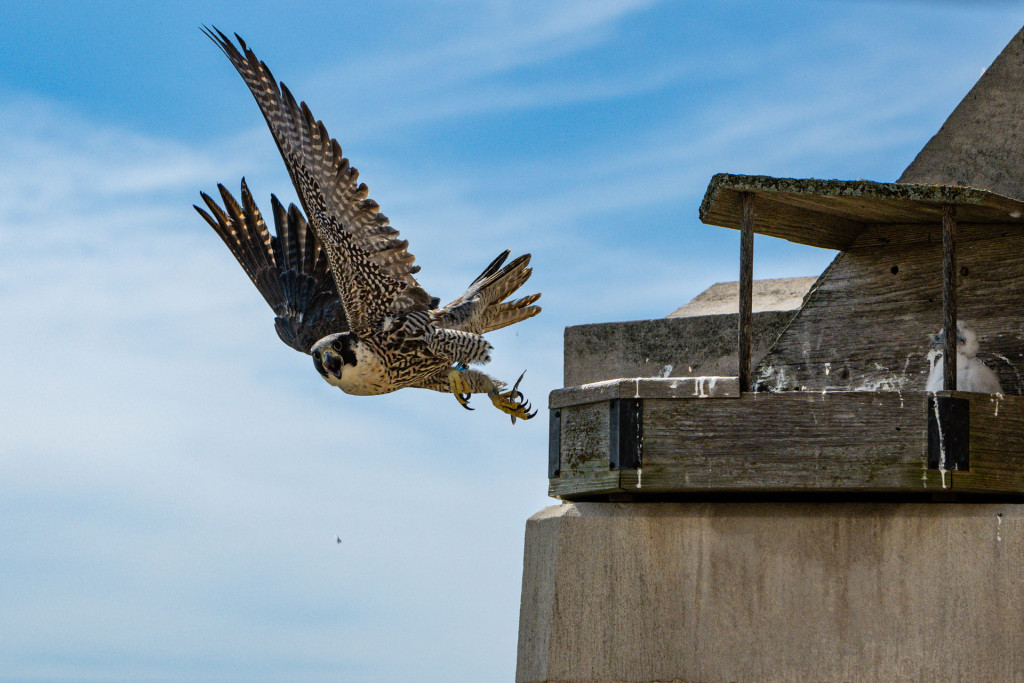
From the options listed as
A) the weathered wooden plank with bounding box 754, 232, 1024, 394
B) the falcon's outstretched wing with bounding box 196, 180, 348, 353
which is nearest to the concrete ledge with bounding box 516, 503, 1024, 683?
the weathered wooden plank with bounding box 754, 232, 1024, 394

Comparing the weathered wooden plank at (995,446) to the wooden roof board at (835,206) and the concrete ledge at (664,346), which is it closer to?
the wooden roof board at (835,206)

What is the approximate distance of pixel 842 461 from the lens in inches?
135

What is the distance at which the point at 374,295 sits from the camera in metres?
5.52

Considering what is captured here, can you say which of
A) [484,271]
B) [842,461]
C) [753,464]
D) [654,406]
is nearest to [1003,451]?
[842,461]

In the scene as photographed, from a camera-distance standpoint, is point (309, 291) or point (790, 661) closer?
point (790, 661)

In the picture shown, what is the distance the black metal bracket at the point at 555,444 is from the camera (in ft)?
12.9

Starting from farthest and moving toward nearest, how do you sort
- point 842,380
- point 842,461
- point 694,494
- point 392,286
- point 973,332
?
point 392,286 < point 842,380 < point 973,332 < point 694,494 < point 842,461

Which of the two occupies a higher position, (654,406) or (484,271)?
(484,271)

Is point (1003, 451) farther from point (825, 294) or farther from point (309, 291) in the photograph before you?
point (309, 291)

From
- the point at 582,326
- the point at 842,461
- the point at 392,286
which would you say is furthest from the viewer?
the point at 392,286

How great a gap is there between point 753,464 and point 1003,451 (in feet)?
2.45

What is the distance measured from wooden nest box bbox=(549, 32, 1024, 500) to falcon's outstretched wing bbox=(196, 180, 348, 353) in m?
2.63

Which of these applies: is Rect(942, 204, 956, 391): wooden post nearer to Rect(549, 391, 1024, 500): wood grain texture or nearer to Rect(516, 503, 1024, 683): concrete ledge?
Rect(549, 391, 1024, 500): wood grain texture

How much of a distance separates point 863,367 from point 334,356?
241cm
